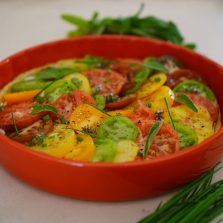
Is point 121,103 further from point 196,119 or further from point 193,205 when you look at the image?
point 193,205

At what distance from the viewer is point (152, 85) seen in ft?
7.61

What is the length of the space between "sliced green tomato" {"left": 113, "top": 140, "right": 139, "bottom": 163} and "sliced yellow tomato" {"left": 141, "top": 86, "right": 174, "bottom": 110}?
0.35m

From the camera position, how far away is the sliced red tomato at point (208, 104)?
7.09 ft

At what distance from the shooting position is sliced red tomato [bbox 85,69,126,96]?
2303mm

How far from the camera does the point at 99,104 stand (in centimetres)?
219

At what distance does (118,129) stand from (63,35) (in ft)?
5.00

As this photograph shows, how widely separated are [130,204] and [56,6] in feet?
7.48

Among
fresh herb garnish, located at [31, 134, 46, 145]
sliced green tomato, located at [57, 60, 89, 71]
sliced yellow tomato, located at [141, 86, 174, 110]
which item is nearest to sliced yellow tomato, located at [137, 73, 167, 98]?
sliced yellow tomato, located at [141, 86, 174, 110]

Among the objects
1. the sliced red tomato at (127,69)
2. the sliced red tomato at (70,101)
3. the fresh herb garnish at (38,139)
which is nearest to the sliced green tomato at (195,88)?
the sliced red tomato at (127,69)

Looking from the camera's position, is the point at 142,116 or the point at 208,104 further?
the point at 208,104

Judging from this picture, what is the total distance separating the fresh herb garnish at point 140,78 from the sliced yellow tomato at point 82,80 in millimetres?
201

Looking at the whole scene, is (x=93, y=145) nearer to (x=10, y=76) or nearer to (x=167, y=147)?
(x=167, y=147)

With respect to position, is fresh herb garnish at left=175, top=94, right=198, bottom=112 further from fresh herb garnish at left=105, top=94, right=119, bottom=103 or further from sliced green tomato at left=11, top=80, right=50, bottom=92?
sliced green tomato at left=11, top=80, right=50, bottom=92

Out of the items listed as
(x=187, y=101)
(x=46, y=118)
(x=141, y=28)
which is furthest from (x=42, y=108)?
(x=141, y=28)
